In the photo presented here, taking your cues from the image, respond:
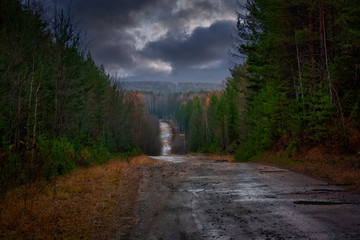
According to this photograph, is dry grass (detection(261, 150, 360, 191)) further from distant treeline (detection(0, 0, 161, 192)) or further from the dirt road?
distant treeline (detection(0, 0, 161, 192))

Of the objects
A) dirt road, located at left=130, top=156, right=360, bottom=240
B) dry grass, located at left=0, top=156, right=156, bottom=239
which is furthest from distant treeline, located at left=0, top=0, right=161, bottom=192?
dirt road, located at left=130, top=156, right=360, bottom=240

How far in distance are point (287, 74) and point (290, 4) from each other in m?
5.50

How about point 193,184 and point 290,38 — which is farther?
point 290,38

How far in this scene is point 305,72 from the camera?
49.6 feet

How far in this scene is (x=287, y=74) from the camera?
18750 millimetres

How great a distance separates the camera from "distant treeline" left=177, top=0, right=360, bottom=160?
12734 mm

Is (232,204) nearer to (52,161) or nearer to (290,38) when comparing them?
(52,161)

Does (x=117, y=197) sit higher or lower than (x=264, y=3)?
lower

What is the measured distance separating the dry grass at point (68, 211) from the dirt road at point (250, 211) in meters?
0.51

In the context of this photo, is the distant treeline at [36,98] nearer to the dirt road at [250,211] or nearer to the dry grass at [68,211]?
the dry grass at [68,211]

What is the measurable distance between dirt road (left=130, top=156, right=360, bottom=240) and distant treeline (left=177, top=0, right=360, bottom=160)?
18.1 ft

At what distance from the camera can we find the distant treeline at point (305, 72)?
1273 centimetres

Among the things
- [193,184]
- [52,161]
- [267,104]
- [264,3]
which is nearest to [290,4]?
[264,3]

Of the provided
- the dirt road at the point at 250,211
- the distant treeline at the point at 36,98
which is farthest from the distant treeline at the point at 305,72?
the distant treeline at the point at 36,98
